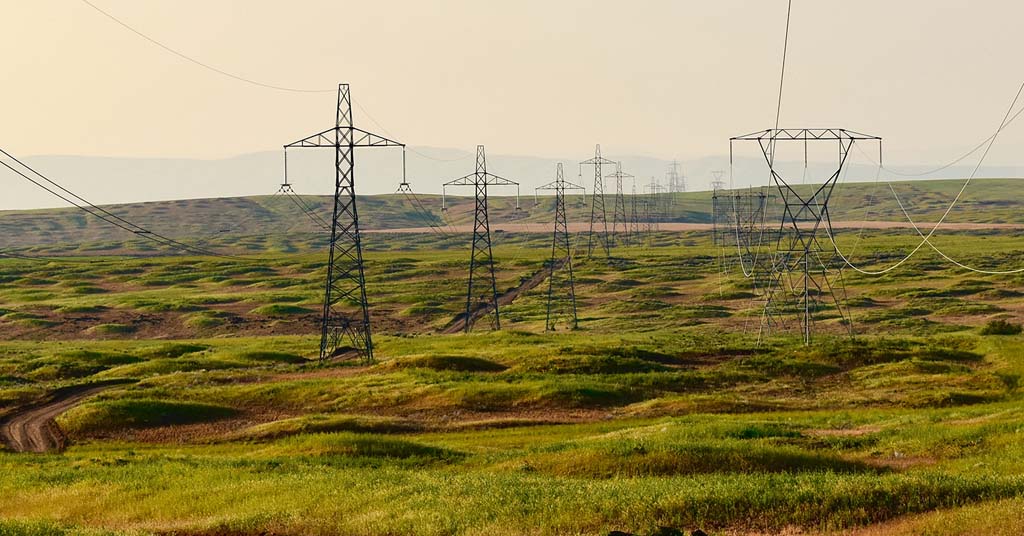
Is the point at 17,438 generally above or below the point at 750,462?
below

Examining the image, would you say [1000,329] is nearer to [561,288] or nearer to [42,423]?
[42,423]

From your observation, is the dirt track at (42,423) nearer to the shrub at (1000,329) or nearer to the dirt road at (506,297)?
the dirt road at (506,297)

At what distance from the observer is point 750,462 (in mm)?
35188

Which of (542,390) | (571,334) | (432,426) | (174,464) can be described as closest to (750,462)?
(174,464)

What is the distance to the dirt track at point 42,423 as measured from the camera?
5644cm

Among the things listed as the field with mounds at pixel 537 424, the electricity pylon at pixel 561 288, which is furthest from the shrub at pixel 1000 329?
the electricity pylon at pixel 561 288

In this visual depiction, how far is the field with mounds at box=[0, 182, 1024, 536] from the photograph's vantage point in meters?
26.2

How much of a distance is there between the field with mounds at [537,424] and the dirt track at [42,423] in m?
0.92

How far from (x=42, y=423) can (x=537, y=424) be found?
1113 inches

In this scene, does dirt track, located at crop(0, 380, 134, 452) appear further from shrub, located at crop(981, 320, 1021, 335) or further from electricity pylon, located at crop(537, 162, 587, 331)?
shrub, located at crop(981, 320, 1021, 335)

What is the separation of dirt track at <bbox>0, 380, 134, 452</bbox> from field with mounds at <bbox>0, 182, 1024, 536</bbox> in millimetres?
916

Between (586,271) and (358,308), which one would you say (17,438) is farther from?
(586,271)

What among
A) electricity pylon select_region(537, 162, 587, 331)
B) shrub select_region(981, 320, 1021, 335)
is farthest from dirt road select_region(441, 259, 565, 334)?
shrub select_region(981, 320, 1021, 335)

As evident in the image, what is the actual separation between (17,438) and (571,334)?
5883cm
